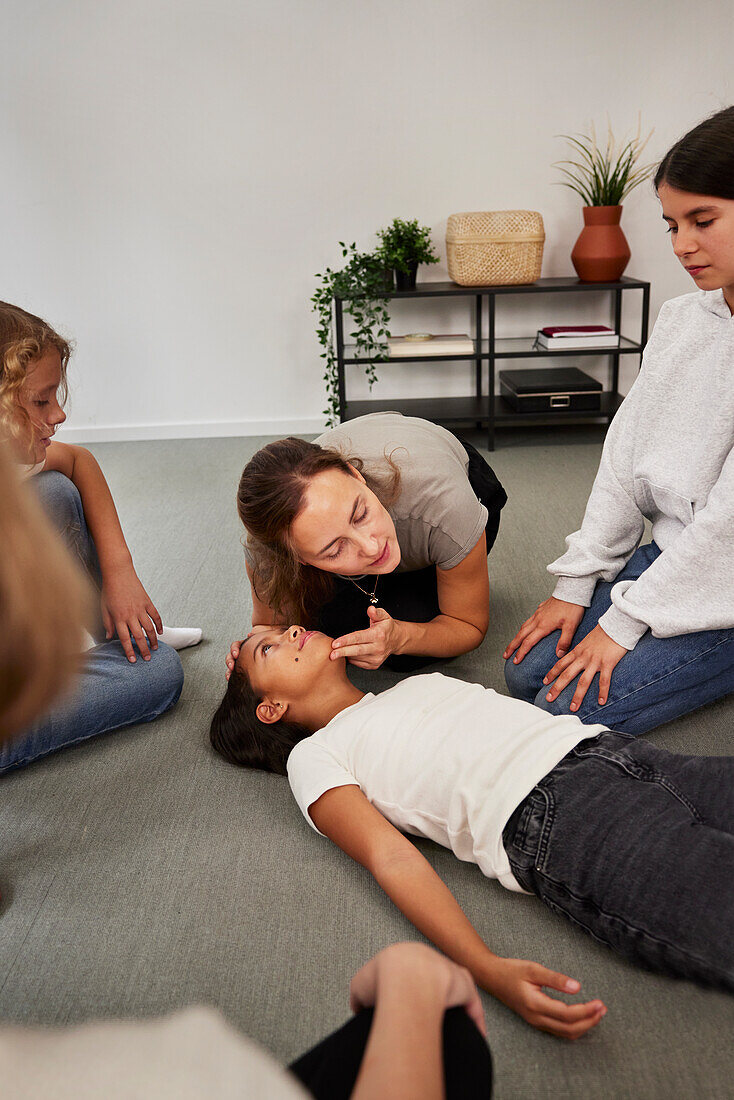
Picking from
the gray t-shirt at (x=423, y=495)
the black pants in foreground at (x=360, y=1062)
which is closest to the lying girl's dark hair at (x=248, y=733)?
the gray t-shirt at (x=423, y=495)

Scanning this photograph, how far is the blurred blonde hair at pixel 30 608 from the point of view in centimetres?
64

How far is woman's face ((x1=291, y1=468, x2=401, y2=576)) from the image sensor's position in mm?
1431

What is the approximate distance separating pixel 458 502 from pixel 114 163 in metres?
2.90

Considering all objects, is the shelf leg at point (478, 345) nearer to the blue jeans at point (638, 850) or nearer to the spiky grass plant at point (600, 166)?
the spiky grass plant at point (600, 166)

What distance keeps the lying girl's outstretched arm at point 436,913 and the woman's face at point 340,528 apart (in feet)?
1.28

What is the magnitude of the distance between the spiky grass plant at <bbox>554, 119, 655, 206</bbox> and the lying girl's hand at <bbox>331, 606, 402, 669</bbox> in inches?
103

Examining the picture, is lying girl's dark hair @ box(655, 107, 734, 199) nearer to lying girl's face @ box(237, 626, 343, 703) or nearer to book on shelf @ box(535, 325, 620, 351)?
lying girl's face @ box(237, 626, 343, 703)

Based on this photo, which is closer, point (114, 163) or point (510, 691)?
point (510, 691)

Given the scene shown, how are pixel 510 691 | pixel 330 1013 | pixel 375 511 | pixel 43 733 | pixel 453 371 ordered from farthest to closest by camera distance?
pixel 453 371, pixel 510 691, pixel 43 733, pixel 375 511, pixel 330 1013

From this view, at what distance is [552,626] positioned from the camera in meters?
1.69

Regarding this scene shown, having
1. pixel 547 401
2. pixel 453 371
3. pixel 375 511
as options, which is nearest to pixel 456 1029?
pixel 375 511

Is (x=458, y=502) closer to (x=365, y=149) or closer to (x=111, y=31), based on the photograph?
(x=365, y=149)

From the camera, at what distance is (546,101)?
355 cm

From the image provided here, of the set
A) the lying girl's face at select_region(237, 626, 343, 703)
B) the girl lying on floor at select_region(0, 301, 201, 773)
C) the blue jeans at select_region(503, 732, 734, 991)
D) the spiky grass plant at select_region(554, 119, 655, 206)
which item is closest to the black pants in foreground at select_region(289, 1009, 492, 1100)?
the blue jeans at select_region(503, 732, 734, 991)
